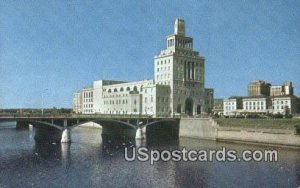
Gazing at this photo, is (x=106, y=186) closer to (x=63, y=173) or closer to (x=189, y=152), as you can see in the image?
(x=63, y=173)

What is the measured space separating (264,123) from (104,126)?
64492 mm

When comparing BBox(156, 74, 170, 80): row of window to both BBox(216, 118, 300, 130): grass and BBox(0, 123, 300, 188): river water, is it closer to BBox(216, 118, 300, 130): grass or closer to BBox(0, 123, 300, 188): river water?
BBox(216, 118, 300, 130): grass

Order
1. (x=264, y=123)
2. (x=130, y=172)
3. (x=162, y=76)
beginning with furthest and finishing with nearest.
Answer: (x=162, y=76), (x=264, y=123), (x=130, y=172)

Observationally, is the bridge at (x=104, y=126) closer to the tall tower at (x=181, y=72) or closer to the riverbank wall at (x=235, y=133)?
the riverbank wall at (x=235, y=133)

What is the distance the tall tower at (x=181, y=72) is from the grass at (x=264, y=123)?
137ft

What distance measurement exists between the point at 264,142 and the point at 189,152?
77.0 ft

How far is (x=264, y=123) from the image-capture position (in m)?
114

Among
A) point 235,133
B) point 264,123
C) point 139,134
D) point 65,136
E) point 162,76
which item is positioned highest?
point 162,76

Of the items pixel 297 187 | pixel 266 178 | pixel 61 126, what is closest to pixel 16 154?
pixel 61 126

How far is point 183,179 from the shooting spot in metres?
61.9

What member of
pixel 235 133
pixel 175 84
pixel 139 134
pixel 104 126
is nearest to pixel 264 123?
pixel 235 133

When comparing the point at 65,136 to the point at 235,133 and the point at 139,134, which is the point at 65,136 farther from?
the point at 235,133

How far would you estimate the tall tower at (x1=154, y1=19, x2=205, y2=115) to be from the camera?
170m

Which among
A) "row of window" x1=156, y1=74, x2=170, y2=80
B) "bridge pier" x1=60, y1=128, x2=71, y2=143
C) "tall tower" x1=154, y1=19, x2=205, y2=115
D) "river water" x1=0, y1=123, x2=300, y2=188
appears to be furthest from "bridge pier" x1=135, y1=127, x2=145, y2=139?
"row of window" x1=156, y1=74, x2=170, y2=80
